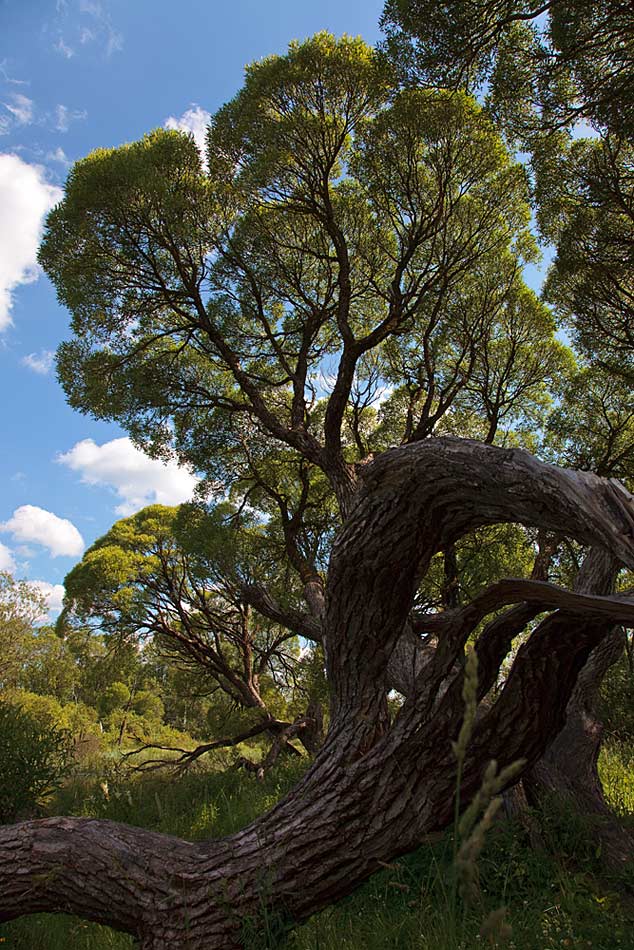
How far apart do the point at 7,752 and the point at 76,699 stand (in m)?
34.6

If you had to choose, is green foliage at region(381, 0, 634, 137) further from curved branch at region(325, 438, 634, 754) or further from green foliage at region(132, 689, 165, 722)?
green foliage at region(132, 689, 165, 722)

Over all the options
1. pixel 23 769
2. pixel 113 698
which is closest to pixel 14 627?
pixel 113 698

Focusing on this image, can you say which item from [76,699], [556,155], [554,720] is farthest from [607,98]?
[76,699]

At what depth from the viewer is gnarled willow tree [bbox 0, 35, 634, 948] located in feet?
8.54

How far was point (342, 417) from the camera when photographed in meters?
8.26

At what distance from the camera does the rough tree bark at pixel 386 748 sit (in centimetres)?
241

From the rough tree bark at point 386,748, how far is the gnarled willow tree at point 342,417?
1 centimetres

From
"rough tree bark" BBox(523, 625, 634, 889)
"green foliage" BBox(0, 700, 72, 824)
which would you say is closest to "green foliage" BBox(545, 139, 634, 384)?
"rough tree bark" BBox(523, 625, 634, 889)

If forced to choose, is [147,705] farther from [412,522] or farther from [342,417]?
[412,522]

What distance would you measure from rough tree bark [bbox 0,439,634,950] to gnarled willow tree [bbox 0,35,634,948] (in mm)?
12

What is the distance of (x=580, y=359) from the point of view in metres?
10.3

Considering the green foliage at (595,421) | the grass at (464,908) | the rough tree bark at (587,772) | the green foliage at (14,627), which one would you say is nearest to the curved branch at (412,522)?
the grass at (464,908)

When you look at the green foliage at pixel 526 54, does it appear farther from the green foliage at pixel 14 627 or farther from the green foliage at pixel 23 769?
A: the green foliage at pixel 14 627

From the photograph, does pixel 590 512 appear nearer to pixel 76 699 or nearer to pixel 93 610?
pixel 93 610
